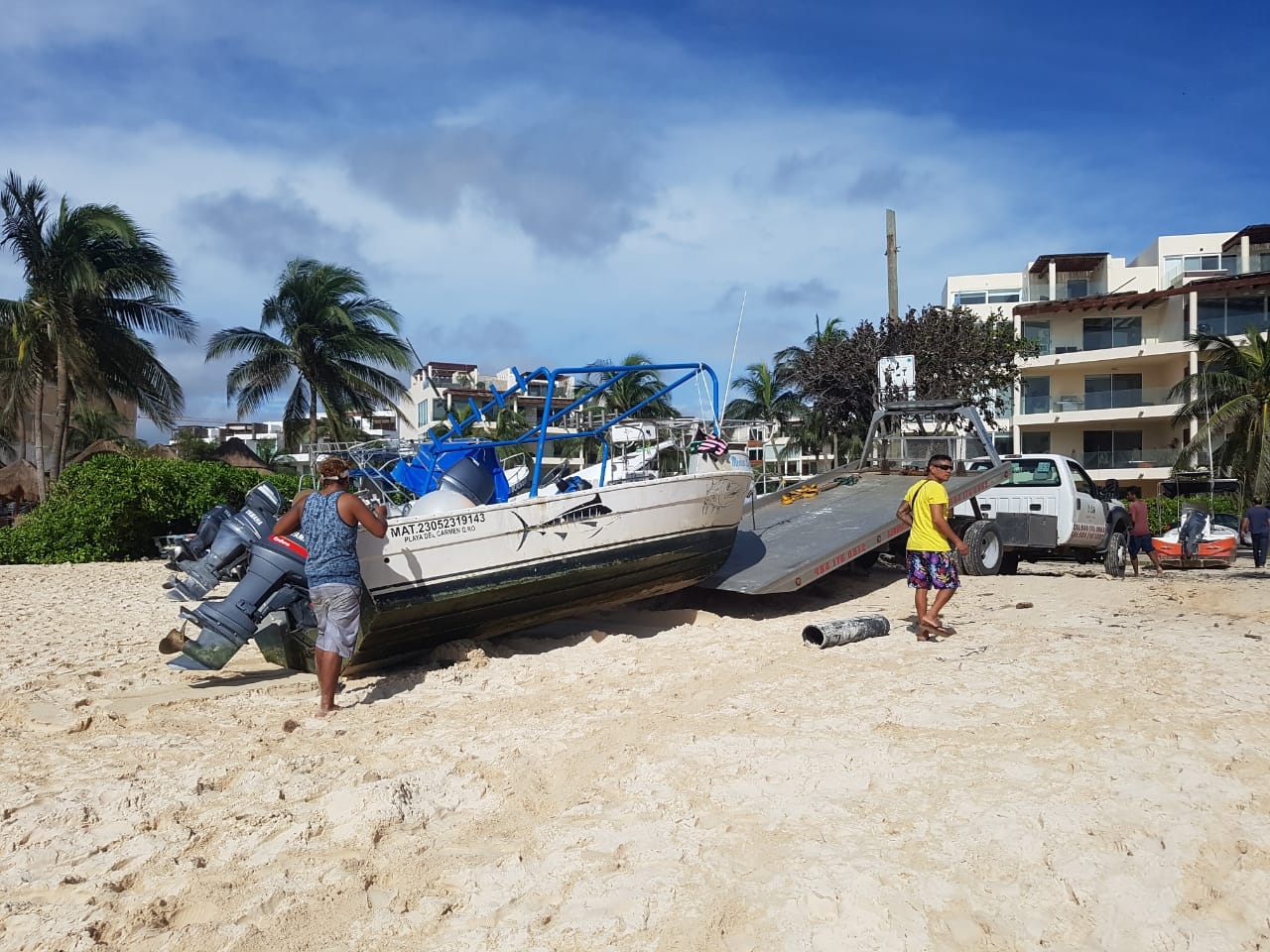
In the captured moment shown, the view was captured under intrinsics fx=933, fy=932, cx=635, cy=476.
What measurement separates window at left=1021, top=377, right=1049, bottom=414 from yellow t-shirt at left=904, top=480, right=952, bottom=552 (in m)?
31.8

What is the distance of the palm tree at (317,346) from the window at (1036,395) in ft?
79.5

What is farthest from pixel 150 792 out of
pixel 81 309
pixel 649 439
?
pixel 81 309

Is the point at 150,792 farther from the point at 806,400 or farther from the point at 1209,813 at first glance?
the point at 806,400

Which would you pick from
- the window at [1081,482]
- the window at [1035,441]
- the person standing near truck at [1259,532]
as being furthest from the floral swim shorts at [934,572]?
the window at [1035,441]

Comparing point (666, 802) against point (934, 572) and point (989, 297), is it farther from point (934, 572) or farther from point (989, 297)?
point (989, 297)

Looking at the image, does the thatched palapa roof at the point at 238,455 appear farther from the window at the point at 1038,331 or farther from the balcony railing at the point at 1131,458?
the balcony railing at the point at 1131,458

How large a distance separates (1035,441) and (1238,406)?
13.2 m

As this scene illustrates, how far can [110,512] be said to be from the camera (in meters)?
16.4

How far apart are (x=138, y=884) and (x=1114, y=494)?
14845 mm

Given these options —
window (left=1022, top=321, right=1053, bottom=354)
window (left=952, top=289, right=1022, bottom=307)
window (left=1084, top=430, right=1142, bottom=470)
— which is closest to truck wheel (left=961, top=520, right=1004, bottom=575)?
window (left=1084, top=430, right=1142, bottom=470)

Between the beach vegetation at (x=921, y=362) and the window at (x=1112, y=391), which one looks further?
the window at (x=1112, y=391)

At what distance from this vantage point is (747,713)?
5266 millimetres

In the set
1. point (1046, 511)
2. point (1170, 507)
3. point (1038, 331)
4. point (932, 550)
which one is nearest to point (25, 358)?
point (1046, 511)

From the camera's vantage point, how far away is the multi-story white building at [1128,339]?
34.0m
